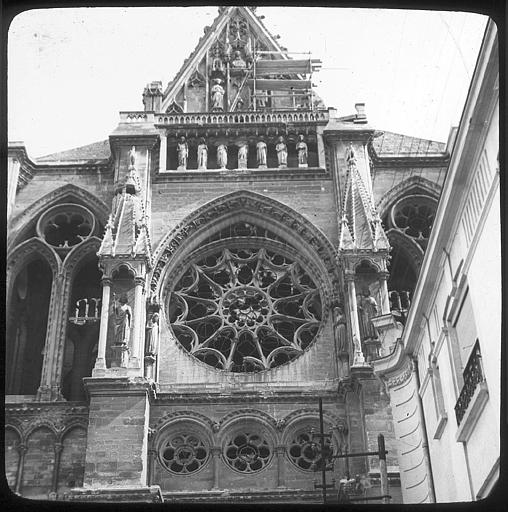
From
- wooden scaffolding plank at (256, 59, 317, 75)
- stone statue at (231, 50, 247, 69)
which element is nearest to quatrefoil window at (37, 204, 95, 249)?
stone statue at (231, 50, 247, 69)

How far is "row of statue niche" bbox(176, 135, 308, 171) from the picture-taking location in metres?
22.6

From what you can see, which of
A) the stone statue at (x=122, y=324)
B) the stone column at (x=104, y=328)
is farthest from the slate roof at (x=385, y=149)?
the stone statue at (x=122, y=324)

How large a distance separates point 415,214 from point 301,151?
9.11ft

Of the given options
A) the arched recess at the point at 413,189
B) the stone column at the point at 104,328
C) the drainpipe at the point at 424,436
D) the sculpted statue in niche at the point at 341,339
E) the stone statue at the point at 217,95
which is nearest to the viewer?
the drainpipe at the point at 424,436

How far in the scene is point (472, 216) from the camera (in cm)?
1065

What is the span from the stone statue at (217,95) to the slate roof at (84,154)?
2636 millimetres

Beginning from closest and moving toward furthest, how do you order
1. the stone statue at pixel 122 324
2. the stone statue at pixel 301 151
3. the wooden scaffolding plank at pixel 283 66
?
the stone statue at pixel 122 324
the stone statue at pixel 301 151
the wooden scaffolding plank at pixel 283 66

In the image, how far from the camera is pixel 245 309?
21016mm

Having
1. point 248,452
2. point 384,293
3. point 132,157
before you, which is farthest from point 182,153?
point 248,452

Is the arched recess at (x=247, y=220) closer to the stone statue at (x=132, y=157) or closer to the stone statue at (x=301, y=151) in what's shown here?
the stone statue at (x=301, y=151)

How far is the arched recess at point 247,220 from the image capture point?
21.2 m

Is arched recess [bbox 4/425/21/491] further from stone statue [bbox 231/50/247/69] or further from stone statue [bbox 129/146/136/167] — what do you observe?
stone statue [bbox 231/50/247/69]

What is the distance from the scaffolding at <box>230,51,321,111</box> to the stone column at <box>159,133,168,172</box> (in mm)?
2387

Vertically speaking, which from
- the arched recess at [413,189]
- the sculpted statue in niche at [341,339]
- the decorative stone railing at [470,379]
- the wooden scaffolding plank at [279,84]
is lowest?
the decorative stone railing at [470,379]
